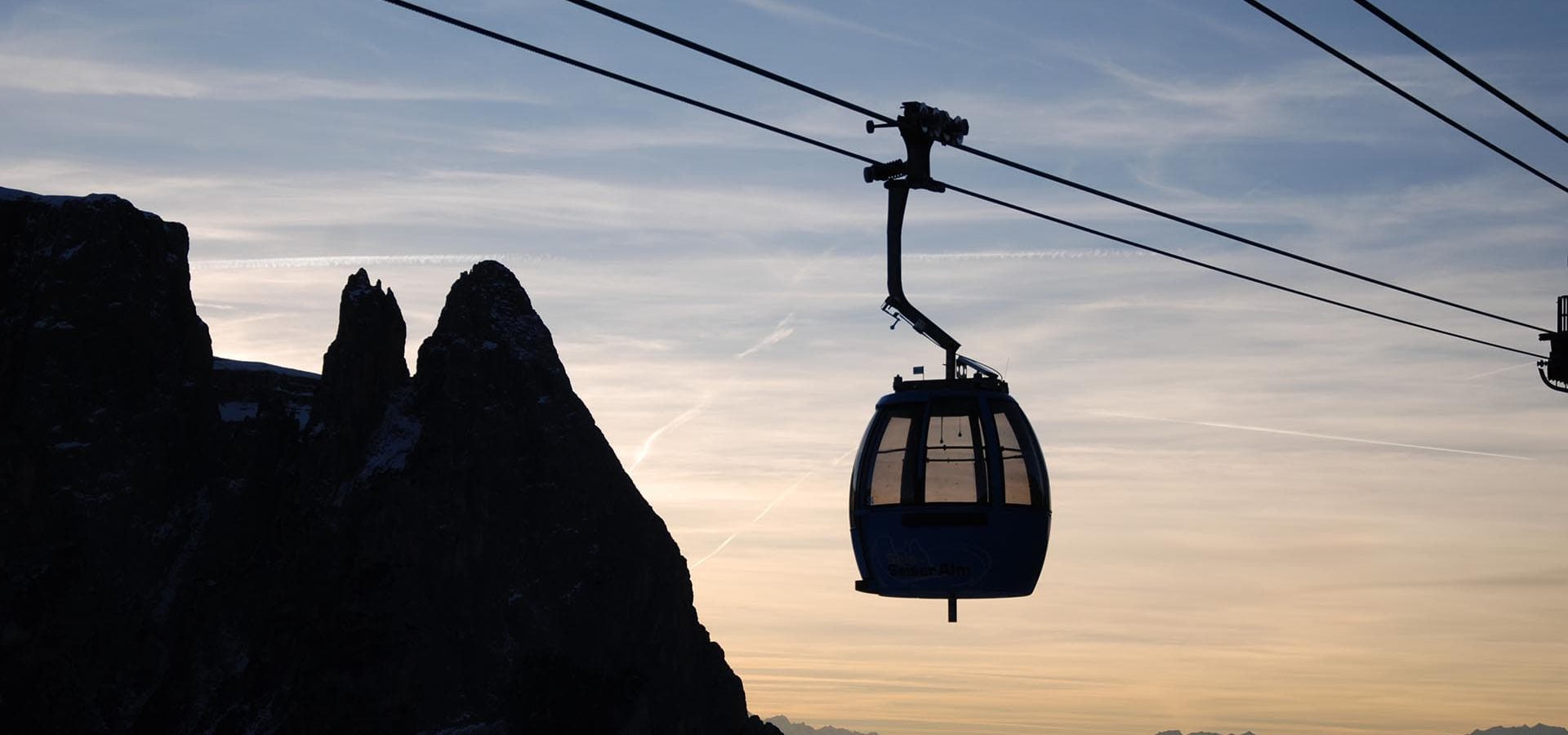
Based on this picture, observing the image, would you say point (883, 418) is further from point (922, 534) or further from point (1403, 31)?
point (1403, 31)

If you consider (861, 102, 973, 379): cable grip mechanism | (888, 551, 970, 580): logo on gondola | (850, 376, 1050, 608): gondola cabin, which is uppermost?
(861, 102, 973, 379): cable grip mechanism

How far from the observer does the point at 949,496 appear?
94.5 feet

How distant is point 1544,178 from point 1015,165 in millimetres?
7064

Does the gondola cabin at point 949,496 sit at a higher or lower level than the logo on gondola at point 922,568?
higher

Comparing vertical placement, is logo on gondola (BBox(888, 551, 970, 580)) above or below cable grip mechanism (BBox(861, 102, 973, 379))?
below

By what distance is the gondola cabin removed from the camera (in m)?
28.7

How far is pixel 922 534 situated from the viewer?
28.7 m

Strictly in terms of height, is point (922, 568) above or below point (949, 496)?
below

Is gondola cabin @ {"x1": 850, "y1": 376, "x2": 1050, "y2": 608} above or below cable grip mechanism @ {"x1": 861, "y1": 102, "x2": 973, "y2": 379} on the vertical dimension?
below

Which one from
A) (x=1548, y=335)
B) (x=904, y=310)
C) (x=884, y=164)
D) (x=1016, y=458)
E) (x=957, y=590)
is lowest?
(x=957, y=590)

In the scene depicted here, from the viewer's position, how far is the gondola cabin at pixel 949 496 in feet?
94.2

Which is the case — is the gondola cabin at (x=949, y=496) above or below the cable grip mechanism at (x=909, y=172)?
below

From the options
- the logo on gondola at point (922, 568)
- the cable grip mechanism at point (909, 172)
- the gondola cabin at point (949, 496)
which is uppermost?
the cable grip mechanism at point (909, 172)

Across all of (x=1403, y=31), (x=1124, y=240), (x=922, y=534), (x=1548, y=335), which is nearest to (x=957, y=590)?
(x=922, y=534)
